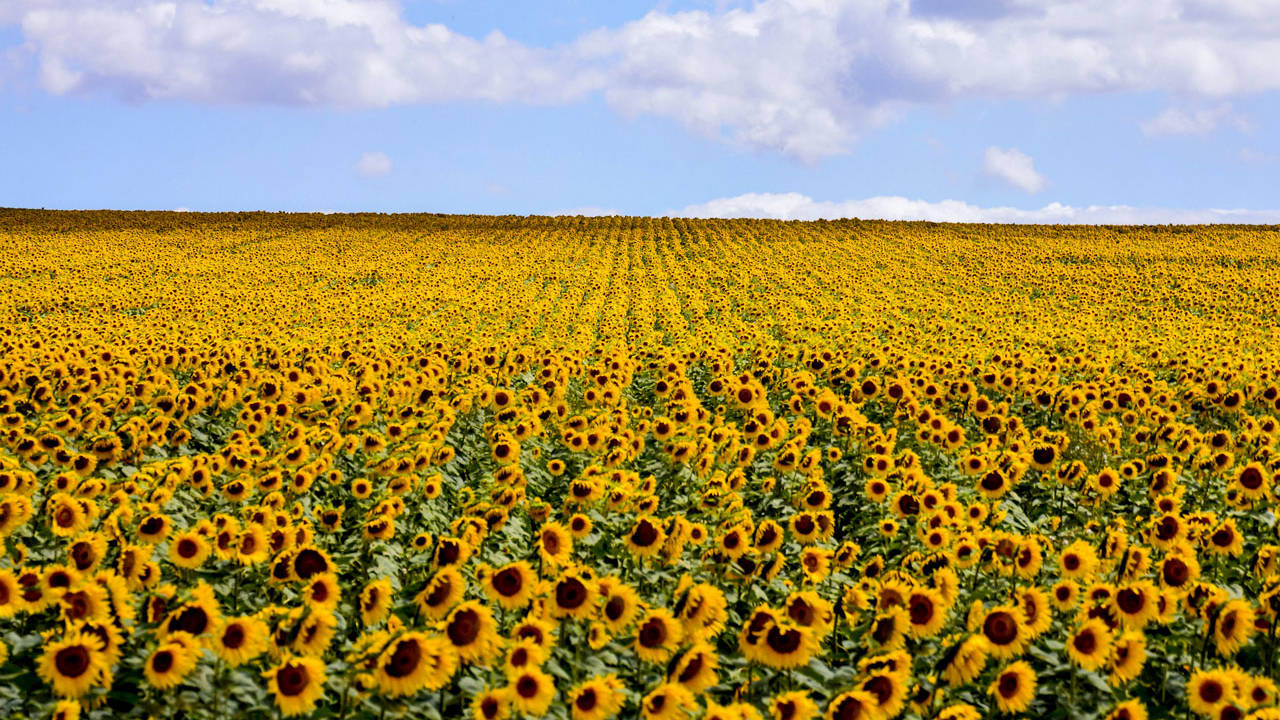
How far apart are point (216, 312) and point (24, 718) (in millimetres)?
23245

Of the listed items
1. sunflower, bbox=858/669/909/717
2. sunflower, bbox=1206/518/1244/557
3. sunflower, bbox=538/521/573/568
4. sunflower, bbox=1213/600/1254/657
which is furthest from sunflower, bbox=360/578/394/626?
sunflower, bbox=1206/518/1244/557

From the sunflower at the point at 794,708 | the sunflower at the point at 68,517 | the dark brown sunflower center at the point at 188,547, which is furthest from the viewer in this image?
the sunflower at the point at 68,517

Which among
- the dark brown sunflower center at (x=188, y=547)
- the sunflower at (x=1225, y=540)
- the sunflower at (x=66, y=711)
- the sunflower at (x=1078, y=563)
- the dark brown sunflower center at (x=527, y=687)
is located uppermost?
the sunflower at (x=1225, y=540)

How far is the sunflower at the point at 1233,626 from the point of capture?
5652 millimetres

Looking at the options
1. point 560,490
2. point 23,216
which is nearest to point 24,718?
point 560,490

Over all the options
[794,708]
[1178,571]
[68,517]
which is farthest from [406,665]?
[1178,571]

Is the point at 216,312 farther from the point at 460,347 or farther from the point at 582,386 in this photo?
the point at 582,386

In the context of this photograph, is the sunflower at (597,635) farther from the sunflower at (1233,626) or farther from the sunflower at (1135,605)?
the sunflower at (1233,626)

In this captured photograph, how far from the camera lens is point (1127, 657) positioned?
17.6ft

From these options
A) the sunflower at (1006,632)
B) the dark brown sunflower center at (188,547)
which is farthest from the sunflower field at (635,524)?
the sunflower at (1006,632)

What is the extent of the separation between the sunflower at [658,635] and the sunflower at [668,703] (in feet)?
2.17

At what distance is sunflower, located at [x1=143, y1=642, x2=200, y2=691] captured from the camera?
4.83m

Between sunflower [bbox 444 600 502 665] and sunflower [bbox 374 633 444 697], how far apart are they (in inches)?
6.7

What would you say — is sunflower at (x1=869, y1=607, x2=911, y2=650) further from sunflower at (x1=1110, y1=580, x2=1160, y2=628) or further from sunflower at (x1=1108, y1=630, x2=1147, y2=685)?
sunflower at (x1=1110, y1=580, x2=1160, y2=628)
